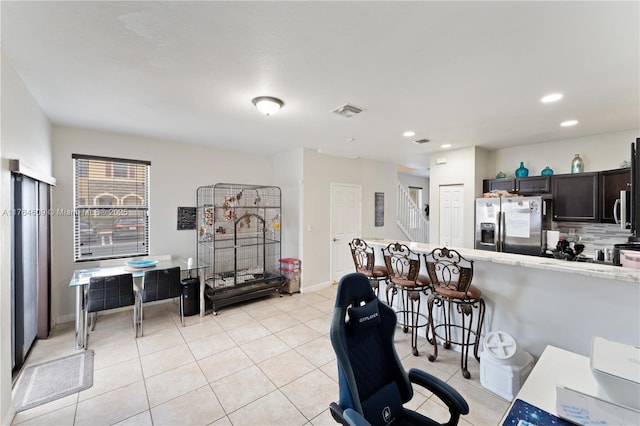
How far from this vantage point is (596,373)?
1.19m

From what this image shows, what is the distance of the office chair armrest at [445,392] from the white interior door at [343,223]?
13.6 ft

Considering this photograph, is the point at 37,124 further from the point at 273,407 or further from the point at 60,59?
the point at 273,407

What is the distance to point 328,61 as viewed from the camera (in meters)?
2.13

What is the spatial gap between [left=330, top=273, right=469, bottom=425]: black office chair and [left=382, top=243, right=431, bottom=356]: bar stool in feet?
4.73

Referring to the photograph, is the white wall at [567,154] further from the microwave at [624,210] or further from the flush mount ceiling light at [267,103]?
the flush mount ceiling light at [267,103]

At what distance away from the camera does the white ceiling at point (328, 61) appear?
1624mm

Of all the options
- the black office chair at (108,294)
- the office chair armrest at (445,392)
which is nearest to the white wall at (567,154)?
the office chair armrest at (445,392)

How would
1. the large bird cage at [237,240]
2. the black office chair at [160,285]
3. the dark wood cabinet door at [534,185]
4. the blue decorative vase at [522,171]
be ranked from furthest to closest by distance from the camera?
the blue decorative vase at [522,171] < the large bird cage at [237,240] < the dark wood cabinet door at [534,185] < the black office chair at [160,285]

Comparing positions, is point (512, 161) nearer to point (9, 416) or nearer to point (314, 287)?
point (314, 287)

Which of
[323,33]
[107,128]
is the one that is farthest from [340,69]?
[107,128]

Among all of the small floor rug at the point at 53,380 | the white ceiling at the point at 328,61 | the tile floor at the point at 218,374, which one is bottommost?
the tile floor at the point at 218,374

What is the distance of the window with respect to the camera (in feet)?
13.0

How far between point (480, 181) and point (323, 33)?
4.47m

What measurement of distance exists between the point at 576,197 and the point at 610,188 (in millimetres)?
376
